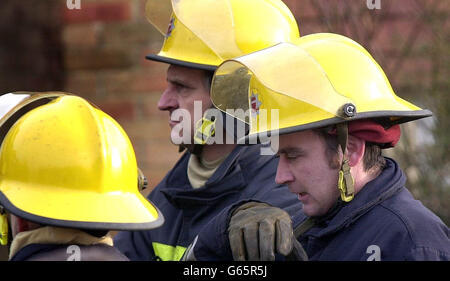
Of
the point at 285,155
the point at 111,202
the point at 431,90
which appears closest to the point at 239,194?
the point at 285,155

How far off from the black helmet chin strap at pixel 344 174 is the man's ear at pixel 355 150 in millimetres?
44

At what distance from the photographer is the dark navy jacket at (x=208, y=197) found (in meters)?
3.62

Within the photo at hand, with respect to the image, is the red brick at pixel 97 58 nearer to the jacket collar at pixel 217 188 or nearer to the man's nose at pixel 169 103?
the man's nose at pixel 169 103

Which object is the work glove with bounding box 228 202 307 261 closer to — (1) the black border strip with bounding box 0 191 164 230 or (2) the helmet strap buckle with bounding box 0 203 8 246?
(1) the black border strip with bounding box 0 191 164 230

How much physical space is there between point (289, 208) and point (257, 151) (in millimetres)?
447

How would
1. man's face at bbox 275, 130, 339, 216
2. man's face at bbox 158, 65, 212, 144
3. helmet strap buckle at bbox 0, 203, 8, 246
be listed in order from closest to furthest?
helmet strap buckle at bbox 0, 203, 8, 246 < man's face at bbox 275, 130, 339, 216 < man's face at bbox 158, 65, 212, 144

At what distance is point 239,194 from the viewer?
12.0 feet

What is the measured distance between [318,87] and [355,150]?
239 mm

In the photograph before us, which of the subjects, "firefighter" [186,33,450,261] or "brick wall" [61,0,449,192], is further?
"brick wall" [61,0,449,192]

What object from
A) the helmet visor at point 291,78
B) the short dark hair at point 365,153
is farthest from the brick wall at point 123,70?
the short dark hair at point 365,153

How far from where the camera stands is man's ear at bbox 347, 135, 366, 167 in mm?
2781

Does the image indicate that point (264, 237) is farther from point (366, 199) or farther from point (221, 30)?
point (221, 30)

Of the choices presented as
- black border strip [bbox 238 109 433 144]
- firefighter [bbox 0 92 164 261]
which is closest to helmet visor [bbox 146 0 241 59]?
black border strip [bbox 238 109 433 144]

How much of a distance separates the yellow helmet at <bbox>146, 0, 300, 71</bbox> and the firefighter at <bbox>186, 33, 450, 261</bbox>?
2.86 ft
